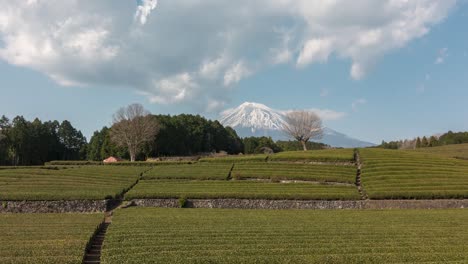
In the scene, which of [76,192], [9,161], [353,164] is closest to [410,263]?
[76,192]

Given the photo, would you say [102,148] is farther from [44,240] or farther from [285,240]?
[285,240]

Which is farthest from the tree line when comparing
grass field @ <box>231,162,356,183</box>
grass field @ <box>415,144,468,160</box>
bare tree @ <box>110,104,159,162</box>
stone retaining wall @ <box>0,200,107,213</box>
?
stone retaining wall @ <box>0,200,107,213</box>

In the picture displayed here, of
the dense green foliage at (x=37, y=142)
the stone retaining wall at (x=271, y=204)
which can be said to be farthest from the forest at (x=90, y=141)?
the stone retaining wall at (x=271, y=204)

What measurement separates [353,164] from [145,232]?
36376 mm

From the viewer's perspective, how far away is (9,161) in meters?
84.0

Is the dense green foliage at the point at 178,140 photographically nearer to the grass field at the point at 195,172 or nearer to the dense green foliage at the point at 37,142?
the dense green foliage at the point at 37,142

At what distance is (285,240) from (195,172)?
29.3 m

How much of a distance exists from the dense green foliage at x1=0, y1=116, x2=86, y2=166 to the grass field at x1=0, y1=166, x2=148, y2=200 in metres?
43.7

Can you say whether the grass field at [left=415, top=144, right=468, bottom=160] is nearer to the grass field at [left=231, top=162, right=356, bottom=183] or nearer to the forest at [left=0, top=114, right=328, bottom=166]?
the grass field at [left=231, top=162, right=356, bottom=183]

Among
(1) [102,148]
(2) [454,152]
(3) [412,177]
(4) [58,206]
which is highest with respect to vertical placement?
(1) [102,148]

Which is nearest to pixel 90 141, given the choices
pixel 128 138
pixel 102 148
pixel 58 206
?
pixel 102 148

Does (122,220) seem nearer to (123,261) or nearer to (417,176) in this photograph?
(123,261)

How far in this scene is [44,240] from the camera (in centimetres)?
1723

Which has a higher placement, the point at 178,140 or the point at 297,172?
the point at 178,140
